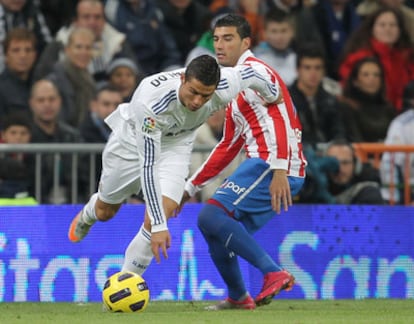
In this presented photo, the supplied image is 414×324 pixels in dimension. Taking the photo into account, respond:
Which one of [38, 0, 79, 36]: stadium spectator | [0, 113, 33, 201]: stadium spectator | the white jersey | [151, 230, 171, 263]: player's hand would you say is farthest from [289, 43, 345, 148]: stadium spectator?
[151, 230, 171, 263]: player's hand

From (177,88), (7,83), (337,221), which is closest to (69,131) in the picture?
(7,83)

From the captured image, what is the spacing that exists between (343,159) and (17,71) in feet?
12.9

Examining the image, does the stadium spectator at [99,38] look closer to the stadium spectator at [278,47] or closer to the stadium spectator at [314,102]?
the stadium spectator at [278,47]

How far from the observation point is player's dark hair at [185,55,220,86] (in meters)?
9.36

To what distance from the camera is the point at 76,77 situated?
585 inches

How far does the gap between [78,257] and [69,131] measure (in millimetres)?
2309

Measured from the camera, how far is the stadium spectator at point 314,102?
576 inches

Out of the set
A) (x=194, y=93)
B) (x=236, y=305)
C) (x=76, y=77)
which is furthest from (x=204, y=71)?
(x=76, y=77)

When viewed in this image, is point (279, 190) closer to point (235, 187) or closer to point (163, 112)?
point (235, 187)

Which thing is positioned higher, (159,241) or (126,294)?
(159,241)

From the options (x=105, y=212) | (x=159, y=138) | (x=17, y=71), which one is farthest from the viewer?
(x=17, y=71)

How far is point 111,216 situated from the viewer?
11.1m

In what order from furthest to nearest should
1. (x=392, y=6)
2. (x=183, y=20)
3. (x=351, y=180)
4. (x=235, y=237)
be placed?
(x=392, y=6) → (x=183, y=20) → (x=351, y=180) → (x=235, y=237)

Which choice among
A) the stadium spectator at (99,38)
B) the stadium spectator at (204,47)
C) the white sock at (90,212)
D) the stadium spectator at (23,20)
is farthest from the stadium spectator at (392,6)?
the white sock at (90,212)
